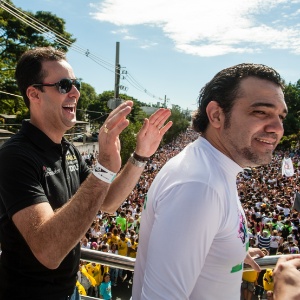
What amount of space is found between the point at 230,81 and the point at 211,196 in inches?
28.7

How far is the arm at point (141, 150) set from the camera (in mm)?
2087

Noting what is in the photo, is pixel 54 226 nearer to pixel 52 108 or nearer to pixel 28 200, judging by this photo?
pixel 28 200

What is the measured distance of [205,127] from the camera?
6.00 ft

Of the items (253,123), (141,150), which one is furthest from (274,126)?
(141,150)

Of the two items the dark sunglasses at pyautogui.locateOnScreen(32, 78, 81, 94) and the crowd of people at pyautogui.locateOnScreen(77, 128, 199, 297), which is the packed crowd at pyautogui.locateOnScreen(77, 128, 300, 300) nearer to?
the crowd of people at pyautogui.locateOnScreen(77, 128, 199, 297)

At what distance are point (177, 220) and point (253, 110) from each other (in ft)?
2.42

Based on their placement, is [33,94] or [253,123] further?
[33,94]

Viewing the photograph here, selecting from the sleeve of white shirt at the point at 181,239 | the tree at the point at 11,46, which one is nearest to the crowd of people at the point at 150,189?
the sleeve of white shirt at the point at 181,239

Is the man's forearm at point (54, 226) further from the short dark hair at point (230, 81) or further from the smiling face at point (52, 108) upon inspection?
the short dark hair at point (230, 81)

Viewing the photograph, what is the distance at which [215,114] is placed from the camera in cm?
169

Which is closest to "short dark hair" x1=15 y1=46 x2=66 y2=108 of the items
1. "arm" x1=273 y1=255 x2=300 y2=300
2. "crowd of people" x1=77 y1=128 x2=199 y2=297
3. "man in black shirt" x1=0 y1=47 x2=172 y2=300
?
"man in black shirt" x1=0 y1=47 x2=172 y2=300

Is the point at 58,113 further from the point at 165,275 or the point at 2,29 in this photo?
the point at 2,29

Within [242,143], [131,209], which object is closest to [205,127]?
[242,143]

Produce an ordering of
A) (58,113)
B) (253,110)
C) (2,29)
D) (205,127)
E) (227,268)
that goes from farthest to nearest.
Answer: (2,29) → (58,113) → (205,127) → (253,110) → (227,268)
